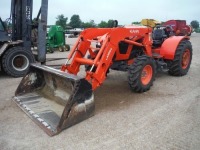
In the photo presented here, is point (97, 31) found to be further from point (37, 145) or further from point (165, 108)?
point (37, 145)

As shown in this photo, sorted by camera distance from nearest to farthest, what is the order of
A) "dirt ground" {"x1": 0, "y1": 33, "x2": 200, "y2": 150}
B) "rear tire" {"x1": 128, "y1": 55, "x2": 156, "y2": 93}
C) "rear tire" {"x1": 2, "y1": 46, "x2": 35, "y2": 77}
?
"dirt ground" {"x1": 0, "y1": 33, "x2": 200, "y2": 150} < "rear tire" {"x1": 128, "y1": 55, "x2": 156, "y2": 93} < "rear tire" {"x1": 2, "y1": 46, "x2": 35, "y2": 77}

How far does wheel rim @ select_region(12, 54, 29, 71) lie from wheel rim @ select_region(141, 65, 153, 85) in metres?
3.89

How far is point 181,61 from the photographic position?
7105 millimetres

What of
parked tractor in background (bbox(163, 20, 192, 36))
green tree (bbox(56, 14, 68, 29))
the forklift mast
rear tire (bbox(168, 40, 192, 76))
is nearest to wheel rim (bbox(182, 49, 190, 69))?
rear tire (bbox(168, 40, 192, 76))

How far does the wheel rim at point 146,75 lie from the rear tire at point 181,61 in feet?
4.66

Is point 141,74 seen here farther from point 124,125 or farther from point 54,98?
point 54,98

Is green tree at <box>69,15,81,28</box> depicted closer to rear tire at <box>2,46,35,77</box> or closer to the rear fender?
rear tire at <box>2,46,35,77</box>

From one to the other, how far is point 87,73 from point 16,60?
3.85m

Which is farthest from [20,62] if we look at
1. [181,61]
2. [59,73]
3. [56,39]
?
[56,39]

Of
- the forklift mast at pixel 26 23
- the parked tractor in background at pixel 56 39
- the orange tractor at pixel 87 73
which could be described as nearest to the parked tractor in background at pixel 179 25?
the parked tractor in background at pixel 56 39

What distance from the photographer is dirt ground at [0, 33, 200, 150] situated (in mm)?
3471

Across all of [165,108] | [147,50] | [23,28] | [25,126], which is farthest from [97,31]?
[23,28]

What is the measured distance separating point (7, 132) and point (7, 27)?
5293 millimetres

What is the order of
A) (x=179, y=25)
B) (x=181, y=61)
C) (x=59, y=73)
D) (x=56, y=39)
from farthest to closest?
(x=179, y=25)
(x=56, y=39)
(x=181, y=61)
(x=59, y=73)
